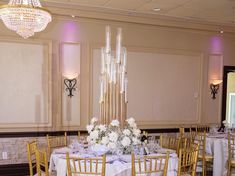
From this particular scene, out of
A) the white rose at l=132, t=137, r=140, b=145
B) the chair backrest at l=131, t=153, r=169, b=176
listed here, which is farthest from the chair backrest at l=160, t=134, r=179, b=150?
the chair backrest at l=131, t=153, r=169, b=176

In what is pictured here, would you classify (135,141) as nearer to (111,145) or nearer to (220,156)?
(111,145)

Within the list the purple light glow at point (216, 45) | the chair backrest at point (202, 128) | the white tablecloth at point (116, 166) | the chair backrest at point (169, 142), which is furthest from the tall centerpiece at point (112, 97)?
the purple light glow at point (216, 45)

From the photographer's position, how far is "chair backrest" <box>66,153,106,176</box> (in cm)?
305

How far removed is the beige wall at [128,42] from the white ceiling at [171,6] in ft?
1.58

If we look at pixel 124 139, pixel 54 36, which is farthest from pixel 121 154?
pixel 54 36

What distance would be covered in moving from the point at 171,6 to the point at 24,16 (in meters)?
3.27

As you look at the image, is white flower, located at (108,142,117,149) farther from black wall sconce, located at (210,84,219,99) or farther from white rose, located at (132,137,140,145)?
black wall sconce, located at (210,84,219,99)

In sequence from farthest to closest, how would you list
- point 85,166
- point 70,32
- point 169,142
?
1. point 70,32
2. point 169,142
3. point 85,166

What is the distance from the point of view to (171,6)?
5594 millimetres

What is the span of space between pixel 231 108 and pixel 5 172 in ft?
26.3

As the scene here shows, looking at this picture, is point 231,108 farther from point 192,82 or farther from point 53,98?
point 53,98

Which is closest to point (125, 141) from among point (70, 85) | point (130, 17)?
point (70, 85)

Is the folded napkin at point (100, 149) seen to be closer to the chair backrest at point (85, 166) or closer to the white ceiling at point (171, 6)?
the chair backrest at point (85, 166)

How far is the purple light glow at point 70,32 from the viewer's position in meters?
5.89
